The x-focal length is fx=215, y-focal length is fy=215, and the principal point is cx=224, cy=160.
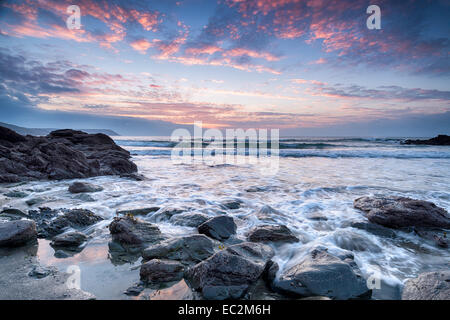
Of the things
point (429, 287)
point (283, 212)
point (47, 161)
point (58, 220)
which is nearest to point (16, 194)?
point (58, 220)

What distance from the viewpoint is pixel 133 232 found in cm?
363

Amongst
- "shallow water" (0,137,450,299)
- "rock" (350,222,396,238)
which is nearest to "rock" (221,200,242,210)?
"shallow water" (0,137,450,299)

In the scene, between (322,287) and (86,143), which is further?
(86,143)

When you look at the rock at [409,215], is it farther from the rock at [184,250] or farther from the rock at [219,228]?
the rock at [184,250]

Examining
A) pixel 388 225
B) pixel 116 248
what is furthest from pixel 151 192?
pixel 388 225

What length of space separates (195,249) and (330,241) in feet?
7.98

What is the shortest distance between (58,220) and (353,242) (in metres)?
5.52

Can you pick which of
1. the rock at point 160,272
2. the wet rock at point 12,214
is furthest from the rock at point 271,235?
the wet rock at point 12,214

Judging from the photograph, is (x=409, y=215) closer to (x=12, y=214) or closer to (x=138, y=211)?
(x=138, y=211)

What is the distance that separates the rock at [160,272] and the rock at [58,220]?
2301 millimetres

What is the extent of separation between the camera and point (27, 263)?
2838 mm

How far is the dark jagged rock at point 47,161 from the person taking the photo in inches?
330
